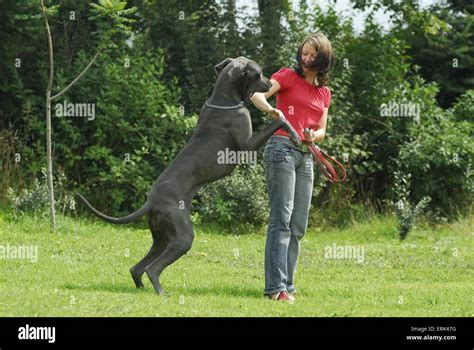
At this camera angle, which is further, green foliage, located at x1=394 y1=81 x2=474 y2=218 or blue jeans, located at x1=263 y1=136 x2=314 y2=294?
green foliage, located at x1=394 y1=81 x2=474 y2=218

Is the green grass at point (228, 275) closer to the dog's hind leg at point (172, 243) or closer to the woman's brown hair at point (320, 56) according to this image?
the dog's hind leg at point (172, 243)

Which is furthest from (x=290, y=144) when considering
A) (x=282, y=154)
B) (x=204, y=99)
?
(x=204, y=99)

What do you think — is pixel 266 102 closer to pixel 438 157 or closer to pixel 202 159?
pixel 202 159

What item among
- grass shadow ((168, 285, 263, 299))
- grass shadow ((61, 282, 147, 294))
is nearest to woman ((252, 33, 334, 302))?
grass shadow ((168, 285, 263, 299))

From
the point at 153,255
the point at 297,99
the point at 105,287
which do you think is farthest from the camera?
the point at 105,287

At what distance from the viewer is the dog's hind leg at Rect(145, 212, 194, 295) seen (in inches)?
251

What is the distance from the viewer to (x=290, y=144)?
21.1 feet

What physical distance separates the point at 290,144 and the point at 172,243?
118 cm

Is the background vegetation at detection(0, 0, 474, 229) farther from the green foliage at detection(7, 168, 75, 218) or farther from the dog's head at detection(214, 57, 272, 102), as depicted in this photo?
the dog's head at detection(214, 57, 272, 102)

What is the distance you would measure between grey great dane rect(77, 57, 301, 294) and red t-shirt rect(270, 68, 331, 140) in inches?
6.2

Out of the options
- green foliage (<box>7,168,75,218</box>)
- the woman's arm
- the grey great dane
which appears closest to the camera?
the woman's arm

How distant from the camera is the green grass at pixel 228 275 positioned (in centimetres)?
599

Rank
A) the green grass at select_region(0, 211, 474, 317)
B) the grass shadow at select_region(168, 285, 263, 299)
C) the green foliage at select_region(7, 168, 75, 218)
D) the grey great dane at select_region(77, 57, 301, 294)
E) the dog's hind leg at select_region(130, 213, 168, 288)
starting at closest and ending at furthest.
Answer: the green grass at select_region(0, 211, 474, 317), the grey great dane at select_region(77, 57, 301, 294), the dog's hind leg at select_region(130, 213, 168, 288), the grass shadow at select_region(168, 285, 263, 299), the green foliage at select_region(7, 168, 75, 218)

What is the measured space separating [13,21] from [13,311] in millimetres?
8151
